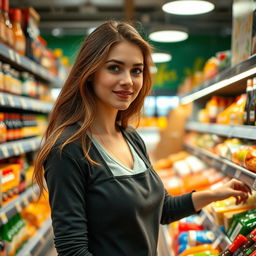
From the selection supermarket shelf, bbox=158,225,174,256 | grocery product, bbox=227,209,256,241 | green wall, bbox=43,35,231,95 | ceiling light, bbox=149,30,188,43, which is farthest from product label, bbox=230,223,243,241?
green wall, bbox=43,35,231,95

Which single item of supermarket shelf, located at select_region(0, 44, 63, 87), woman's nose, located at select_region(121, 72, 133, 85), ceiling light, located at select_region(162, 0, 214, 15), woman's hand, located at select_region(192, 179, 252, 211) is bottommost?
woman's hand, located at select_region(192, 179, 252, 211)

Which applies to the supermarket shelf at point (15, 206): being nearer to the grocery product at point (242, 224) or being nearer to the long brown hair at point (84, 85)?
the long brown hair at point (84, 85)

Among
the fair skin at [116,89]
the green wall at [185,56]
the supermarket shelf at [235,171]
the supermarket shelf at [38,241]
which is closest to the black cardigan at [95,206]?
the fair skin at [116,89]

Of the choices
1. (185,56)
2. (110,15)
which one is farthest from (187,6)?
(185,56)

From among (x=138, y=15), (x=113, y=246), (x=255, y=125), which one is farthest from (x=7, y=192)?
(x=138, y=15)

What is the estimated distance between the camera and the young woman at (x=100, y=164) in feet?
4.85

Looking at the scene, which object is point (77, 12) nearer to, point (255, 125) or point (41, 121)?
point (41, 121)

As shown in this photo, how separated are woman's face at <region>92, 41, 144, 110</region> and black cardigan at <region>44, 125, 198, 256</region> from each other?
7.7 inches

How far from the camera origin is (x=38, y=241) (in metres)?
3.52

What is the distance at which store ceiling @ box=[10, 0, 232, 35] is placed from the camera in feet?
28.3

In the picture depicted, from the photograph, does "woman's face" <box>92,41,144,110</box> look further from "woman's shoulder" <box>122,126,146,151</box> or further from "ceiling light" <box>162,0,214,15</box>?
"ceiling light" <box>162,0,214,15</box>

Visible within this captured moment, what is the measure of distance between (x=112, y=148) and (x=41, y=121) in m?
2.82

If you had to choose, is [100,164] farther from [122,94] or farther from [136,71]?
[136,71]

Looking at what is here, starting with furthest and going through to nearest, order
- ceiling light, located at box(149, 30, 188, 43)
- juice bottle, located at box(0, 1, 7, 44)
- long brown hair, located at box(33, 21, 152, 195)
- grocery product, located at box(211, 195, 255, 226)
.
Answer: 1. ceiling light, located at box(149, 30, 188, 43)
2. juice bottle, located at box(0, 1, 7, 44)
3. grocery product, located at box(211, 195, 255, 226)
4. long brown hair, located at box(33, 21, 152, 195)
